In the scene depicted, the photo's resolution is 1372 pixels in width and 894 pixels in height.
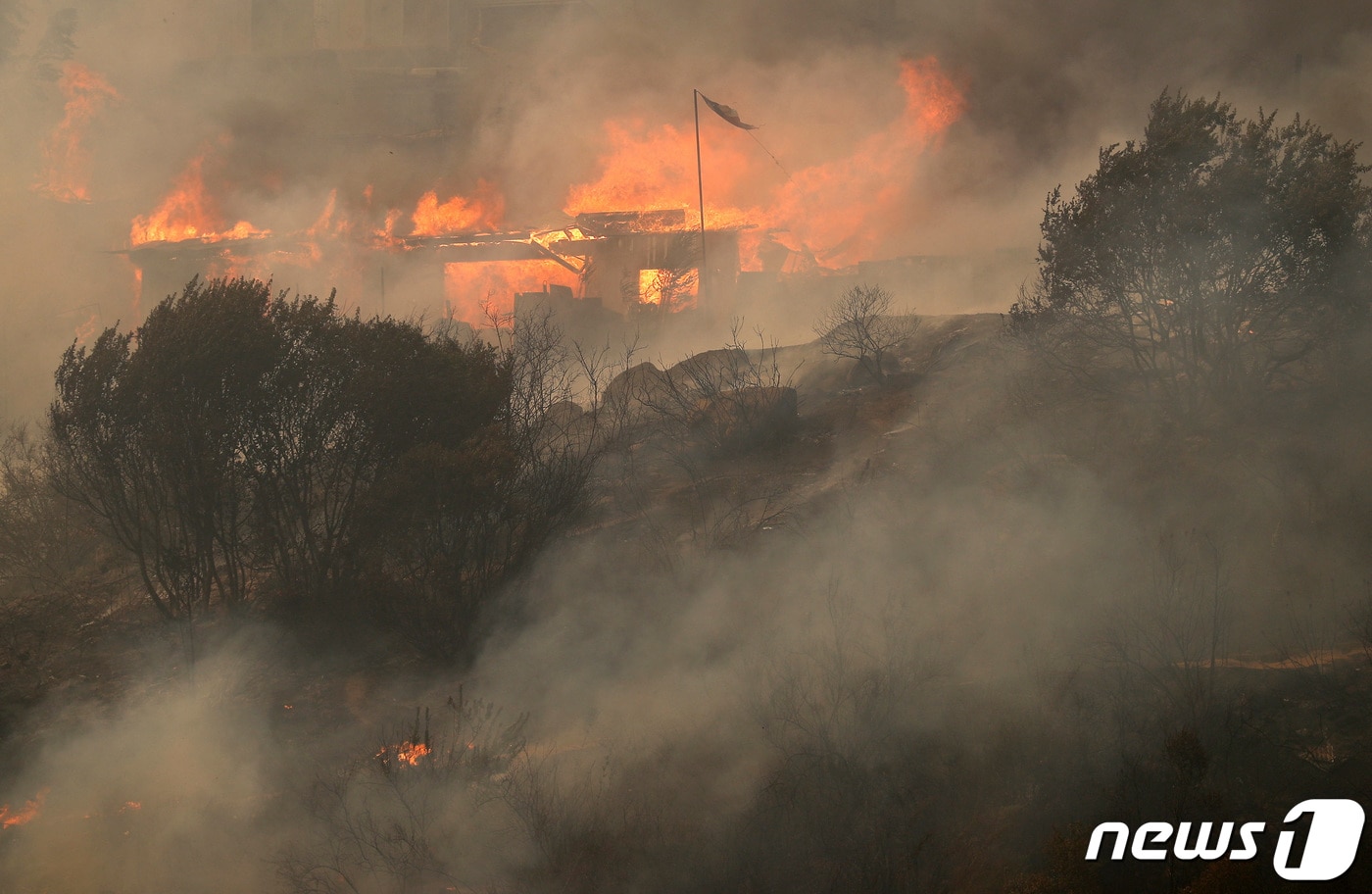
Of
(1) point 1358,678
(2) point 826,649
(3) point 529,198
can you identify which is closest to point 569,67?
(3) point 529,198

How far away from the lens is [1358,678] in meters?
10.1

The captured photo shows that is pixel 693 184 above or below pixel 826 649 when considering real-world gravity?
above

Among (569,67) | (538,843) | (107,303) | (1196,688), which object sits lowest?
(538,843)

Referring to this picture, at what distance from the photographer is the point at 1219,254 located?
14805 mm

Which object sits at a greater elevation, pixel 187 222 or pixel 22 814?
pixel 187 222

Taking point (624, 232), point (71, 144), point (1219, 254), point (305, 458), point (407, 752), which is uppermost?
point (71, 144)

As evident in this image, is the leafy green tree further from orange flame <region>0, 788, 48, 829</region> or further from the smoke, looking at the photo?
orange flame <region>0, 788, 48, 829</region>

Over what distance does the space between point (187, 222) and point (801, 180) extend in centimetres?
2228

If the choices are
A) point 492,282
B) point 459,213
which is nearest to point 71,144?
point 459,213

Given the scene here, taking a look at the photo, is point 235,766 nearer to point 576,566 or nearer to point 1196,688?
point 576,566

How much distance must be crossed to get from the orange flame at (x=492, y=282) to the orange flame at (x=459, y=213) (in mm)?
1657

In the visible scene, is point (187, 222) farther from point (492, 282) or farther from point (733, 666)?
point (733, 666)

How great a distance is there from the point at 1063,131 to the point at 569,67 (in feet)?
57.8

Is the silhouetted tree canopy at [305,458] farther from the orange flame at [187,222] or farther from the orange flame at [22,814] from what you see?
the orange flame at [187,222]
